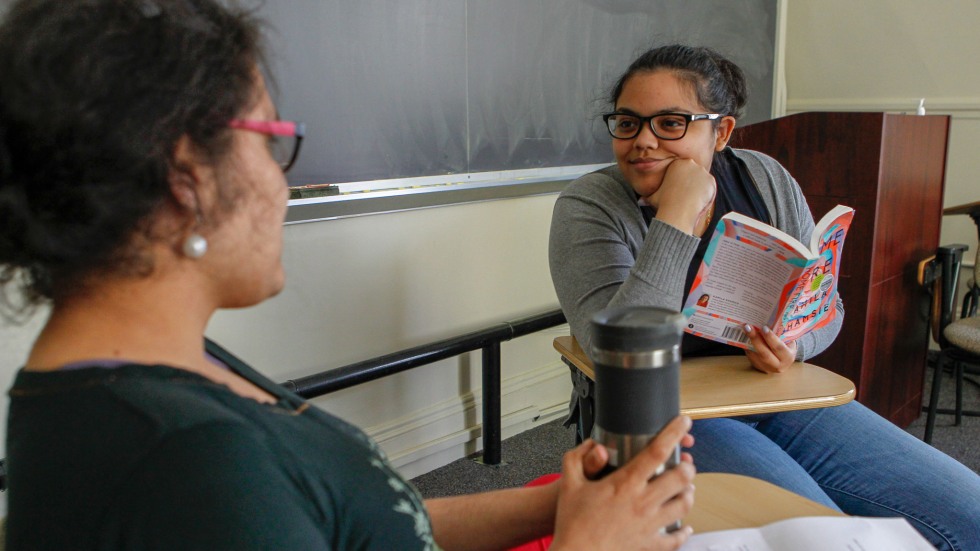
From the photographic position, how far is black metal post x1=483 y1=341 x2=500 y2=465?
2.34 meters

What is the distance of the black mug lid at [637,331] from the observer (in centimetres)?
62

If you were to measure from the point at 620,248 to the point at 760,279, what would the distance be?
0.95 ft

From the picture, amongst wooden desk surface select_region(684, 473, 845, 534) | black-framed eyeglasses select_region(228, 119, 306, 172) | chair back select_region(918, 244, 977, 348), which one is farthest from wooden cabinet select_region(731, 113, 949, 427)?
black-framed eyeglasses select_region(228, 119, 306, 172)

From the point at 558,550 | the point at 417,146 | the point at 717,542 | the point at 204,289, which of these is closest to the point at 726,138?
the point at 417,146

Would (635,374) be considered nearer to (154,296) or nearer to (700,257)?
(154,296)

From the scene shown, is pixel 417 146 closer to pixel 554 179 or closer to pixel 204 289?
pixel 554 179

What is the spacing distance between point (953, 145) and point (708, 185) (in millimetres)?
2599

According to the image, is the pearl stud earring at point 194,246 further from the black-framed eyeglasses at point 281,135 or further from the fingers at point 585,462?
the fingers at point 585,462

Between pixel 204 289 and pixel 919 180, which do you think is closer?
pixel 204 289

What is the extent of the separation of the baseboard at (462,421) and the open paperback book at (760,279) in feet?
3.95

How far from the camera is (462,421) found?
2.47 meters

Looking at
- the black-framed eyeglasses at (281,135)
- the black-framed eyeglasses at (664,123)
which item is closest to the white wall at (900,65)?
the black-framed eyeglasses at (664,123)

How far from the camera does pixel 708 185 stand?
1454mm

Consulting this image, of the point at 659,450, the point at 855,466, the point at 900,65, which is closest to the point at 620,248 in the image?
the point at 855,466
